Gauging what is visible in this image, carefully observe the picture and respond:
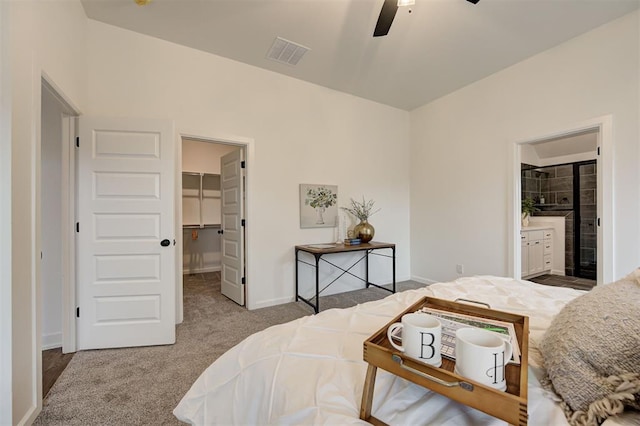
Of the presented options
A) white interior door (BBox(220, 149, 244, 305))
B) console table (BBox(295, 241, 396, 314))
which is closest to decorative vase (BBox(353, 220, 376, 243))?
console table (BBox(295, 241, 396, 314))

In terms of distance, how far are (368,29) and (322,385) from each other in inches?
118

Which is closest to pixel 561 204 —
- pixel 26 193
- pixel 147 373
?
pixel 147 373

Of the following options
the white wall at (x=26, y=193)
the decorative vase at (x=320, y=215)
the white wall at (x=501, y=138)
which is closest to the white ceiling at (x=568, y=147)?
the white wall at (x=501, y=138)

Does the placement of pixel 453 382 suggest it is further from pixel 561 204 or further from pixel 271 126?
pixel 561 204

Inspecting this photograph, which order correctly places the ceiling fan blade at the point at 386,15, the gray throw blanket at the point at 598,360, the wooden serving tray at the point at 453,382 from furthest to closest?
the ceiling fan blade at the point at 386,15
the gray throw blanket at the point at 598,360
the wooden serving tray at the point at 453,382

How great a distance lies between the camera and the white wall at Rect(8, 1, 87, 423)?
1430 millimetres

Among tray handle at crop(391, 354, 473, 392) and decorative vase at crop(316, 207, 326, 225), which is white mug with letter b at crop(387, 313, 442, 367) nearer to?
tray handle at crop(391, 354, 473, 392)

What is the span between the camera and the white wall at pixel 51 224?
238cm

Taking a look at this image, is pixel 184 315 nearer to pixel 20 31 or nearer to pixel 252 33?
pixel 20 31

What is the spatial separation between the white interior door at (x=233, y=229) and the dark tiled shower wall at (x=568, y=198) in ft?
16.9

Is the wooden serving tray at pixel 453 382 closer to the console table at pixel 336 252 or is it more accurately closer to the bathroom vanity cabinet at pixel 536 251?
the console table at pixel 336 252

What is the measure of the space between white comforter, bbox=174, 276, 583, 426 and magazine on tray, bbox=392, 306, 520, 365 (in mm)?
113

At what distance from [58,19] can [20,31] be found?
674mm

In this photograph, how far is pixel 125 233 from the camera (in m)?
2.41
